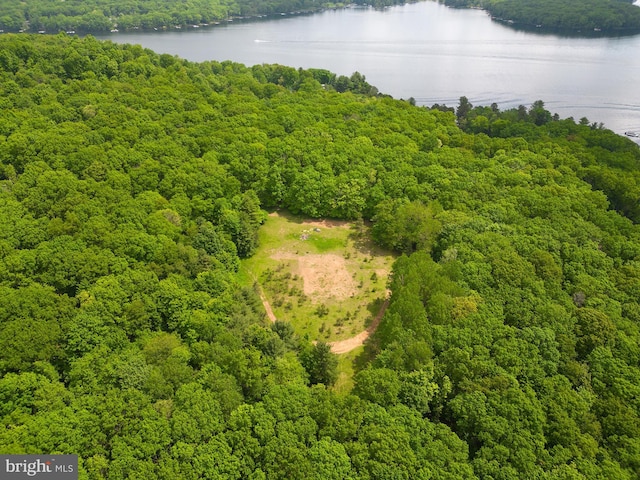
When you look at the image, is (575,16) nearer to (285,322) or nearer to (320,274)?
(320,274)

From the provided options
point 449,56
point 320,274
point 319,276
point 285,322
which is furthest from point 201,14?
point 285,322

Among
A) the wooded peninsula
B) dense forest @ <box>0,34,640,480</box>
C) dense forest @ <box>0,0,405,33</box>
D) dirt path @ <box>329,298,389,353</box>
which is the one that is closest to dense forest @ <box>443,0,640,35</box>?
the wooded peninsula

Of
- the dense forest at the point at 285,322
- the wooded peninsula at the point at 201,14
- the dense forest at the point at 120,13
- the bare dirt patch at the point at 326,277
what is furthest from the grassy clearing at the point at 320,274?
the wooded peninsula at the point at 201,14

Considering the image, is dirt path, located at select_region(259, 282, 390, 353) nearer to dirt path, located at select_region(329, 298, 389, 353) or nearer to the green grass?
dirt path, located at select_region(329, 298, 389, 353)

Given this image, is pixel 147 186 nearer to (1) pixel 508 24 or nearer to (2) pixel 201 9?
(2) pixel 201 9

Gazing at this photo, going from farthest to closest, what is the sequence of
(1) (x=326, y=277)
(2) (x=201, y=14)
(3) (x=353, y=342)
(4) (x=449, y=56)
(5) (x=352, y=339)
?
(2) (x=201, y=14) < (4) (x=449, y=56) < (1) (x=326, y=277) < (5) (x=352, y=339) < (3) (x=353, y=342)
